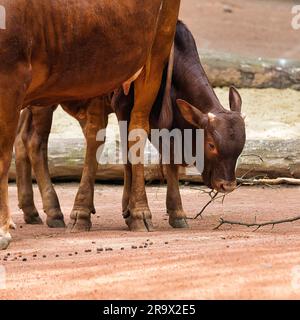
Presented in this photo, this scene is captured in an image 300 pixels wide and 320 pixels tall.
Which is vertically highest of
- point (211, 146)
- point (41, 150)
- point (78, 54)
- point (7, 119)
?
point (78, 54)

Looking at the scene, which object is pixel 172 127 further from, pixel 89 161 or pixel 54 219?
pixel 54 219

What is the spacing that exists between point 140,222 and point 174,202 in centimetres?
60

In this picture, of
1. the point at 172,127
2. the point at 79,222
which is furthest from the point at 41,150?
the point at 172,127

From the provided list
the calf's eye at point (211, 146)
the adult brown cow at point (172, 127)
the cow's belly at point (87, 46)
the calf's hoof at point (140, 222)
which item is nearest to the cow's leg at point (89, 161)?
the adult brown cow at point (172, 127)

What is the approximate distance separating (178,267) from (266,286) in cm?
84

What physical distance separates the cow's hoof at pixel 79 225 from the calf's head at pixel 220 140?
3.67 ft

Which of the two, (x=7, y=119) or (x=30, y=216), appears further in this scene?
(x=30, y=216)

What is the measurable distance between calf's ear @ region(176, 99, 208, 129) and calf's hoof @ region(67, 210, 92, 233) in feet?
3.94

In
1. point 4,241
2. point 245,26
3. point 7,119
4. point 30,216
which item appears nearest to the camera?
point 4,241

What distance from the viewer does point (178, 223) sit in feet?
29.7

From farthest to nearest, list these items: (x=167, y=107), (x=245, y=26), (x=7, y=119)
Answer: (x=245, y=26) < (x=167, y=107) < (x=7, y=119)

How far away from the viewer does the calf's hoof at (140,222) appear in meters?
8.66

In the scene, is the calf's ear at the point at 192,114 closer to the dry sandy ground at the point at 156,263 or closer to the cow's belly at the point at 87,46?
the cow's belly at the point at 87,46

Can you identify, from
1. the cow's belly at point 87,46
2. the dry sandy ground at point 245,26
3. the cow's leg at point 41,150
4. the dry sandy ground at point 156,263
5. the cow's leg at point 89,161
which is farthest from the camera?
the dry sandy ground at point 245,26
